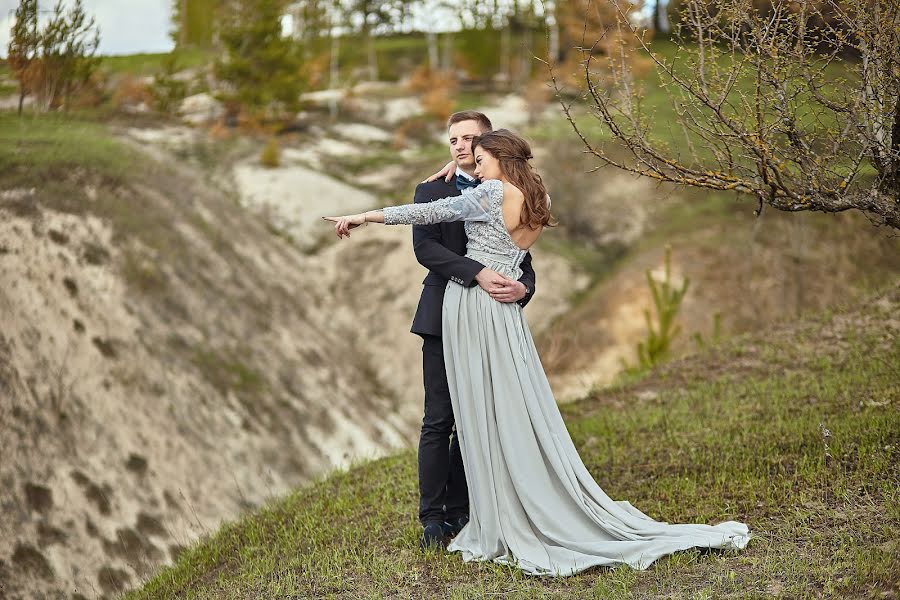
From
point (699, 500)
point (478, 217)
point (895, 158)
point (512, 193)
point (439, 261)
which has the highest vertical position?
point (895, 158)

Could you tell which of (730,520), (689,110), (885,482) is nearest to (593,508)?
(730,520)

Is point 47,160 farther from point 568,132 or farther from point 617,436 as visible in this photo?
point 568,132

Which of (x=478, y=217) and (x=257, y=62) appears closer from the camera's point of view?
(x=478, y=217)

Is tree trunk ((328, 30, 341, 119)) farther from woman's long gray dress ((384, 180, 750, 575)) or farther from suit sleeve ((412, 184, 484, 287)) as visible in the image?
woman's long gray dress ((384, 180, 750, 575))

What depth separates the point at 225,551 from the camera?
6.76 meters

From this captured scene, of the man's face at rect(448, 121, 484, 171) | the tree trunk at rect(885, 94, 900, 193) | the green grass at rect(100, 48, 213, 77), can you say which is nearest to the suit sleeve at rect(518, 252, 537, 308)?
the man's face at rect(448, 121, 484, 171)

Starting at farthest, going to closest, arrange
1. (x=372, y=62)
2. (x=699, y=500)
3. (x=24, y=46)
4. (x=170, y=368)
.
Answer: (x=372, y=62)
(x=24, y=46)
(x=170, y=368)
(x=699, y=500)

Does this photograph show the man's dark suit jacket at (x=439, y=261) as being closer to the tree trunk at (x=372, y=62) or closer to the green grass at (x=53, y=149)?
the green grass at (x=53, y=149)

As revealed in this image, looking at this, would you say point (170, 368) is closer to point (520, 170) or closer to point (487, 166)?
point (487, 166)

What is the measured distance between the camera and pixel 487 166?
5430mm

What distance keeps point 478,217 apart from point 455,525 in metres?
2.14

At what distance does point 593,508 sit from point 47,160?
1167cm

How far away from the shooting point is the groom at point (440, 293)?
5477 millimetres

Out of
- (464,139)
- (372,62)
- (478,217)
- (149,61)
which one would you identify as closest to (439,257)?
(478,217)
